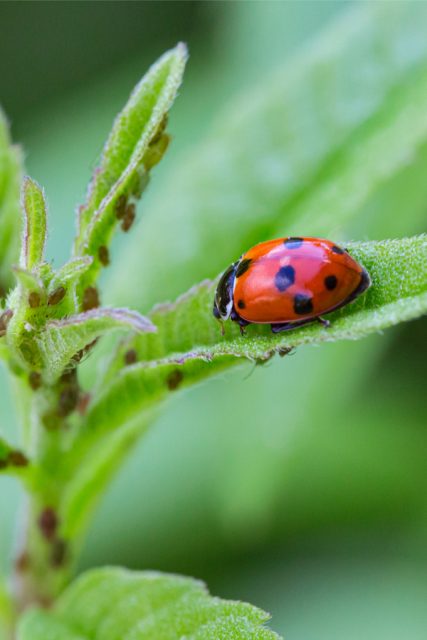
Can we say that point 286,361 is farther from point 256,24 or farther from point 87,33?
point 87,33

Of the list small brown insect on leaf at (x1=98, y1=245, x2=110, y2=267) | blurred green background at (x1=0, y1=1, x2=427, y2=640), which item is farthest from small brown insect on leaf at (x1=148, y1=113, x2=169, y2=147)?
blurred green background at (x1=0, y1=1, x2=427, y2=640)

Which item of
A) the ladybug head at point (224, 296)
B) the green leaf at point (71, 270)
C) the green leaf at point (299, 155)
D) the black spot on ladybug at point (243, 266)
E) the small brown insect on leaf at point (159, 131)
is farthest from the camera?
the green leaf at point (299, 155)

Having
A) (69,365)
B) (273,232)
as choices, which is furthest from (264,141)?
(69,365)

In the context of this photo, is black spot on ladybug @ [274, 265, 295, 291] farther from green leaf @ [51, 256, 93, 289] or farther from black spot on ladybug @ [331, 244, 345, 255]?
green leaf @ [51, 256, 93, 289]

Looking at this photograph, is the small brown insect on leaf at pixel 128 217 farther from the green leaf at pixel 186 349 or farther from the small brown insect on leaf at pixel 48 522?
the small brown insect on leaf at pixel 48 522

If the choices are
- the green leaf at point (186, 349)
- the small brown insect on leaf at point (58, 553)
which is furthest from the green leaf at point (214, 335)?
the small brown insect on leaf at point (58, 553)

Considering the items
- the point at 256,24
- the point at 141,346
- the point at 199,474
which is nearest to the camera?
the point at 141,346
